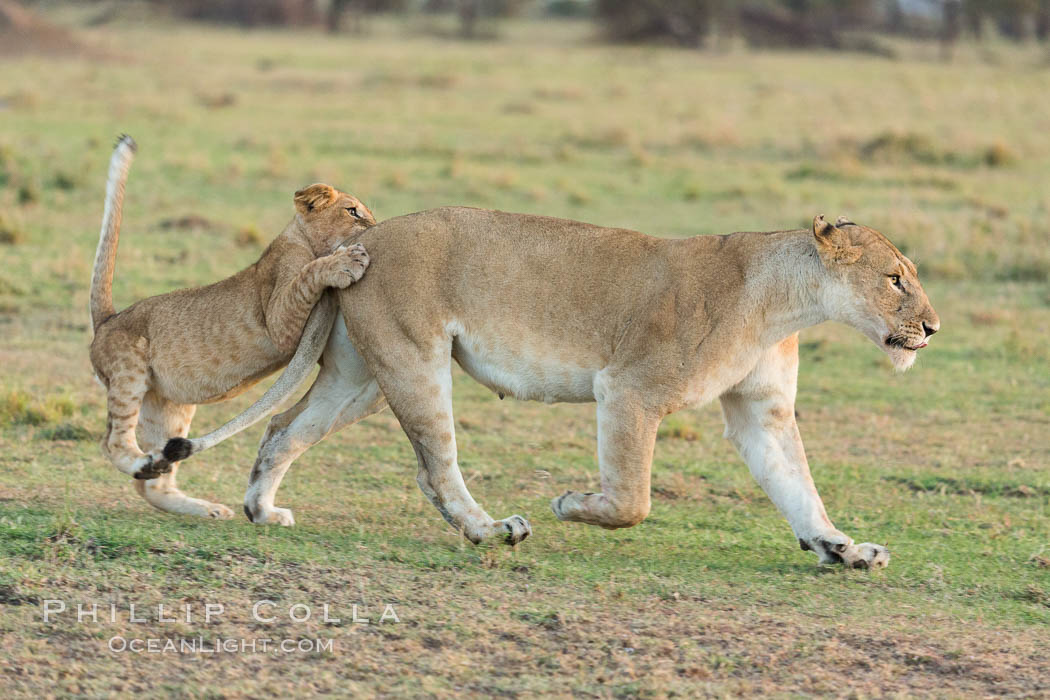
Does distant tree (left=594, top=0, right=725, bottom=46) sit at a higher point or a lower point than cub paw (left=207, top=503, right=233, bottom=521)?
higher

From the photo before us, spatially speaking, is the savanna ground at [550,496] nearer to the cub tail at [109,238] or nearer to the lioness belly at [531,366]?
the lioness belly at [531,366]

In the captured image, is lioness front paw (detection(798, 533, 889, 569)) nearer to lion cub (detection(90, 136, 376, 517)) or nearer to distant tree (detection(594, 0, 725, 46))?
lion cub (detection(90, 136, 376, 517))

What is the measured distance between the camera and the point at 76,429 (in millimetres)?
6734

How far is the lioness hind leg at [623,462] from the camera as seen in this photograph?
188 inches

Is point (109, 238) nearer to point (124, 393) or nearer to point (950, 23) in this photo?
point (124, 393)

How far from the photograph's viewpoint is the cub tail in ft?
18.2

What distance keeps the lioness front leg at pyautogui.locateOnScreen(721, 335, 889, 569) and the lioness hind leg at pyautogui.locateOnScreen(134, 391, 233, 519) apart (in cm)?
201

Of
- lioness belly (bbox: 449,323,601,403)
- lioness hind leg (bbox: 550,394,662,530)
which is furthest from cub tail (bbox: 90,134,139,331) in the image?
lioness hind leg (bbox: 550,394,662,530)

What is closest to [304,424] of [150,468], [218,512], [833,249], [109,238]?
[218,512]

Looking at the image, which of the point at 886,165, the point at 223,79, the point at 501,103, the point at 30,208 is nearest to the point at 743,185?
the point at 886,165

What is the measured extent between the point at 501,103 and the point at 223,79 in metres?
6.82

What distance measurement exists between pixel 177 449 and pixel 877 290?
2.44 m

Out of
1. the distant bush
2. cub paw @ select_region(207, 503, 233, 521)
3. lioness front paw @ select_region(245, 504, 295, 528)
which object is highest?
the distant bush

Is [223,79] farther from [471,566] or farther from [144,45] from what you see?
[471,566]
